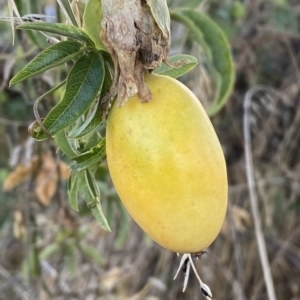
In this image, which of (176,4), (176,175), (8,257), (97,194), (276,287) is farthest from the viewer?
(276,287)

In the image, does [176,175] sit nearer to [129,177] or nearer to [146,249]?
[129,177]

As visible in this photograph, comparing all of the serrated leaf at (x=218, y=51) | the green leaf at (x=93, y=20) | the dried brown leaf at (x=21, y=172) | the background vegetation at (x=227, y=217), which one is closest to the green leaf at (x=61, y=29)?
the green leaf at (x=93, y=20)

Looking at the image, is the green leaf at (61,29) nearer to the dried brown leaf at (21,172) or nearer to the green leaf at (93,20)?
the green leaf at (93,20)

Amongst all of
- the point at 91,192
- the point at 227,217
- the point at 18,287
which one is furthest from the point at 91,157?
the point at 227,217

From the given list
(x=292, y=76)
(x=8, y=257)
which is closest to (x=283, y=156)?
(x=292, y=76)

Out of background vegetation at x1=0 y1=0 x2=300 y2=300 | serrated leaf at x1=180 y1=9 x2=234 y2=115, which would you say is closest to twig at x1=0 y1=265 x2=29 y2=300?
background vegetation at x1=0 y1=0 x2=300 y2=300

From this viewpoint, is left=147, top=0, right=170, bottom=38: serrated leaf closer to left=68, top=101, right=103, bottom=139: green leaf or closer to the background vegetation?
left=68, top=101, right=103, bottom=139: green leaf

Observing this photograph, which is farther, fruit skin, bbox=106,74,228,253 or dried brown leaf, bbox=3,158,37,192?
dried brown leaf, bbox=3,158,37,192
